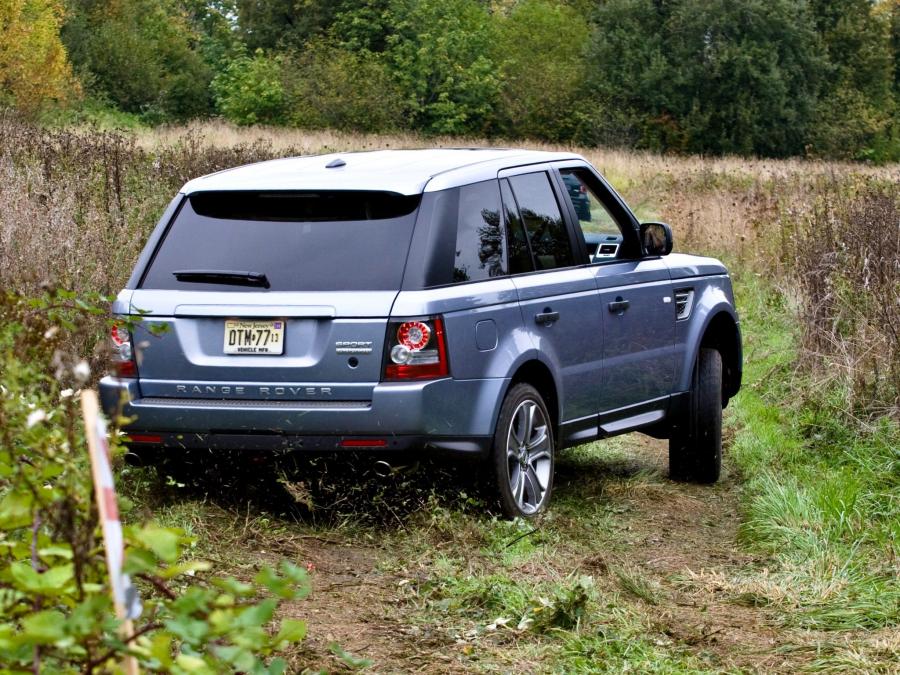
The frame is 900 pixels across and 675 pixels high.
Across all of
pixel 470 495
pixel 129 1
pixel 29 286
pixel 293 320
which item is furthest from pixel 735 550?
pixel 129 1

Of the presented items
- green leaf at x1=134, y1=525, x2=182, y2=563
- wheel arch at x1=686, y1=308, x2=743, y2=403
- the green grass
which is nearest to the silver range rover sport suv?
the green grass

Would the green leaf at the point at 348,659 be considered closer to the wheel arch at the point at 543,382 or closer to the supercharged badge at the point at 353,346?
the supercharged badge at the point at 353,346

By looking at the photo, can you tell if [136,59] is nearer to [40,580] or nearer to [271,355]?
[271,355]

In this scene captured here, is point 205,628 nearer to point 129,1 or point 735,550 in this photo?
point 735,550

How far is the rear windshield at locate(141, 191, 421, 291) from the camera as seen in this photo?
612cm

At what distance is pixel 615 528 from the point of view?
23.0 ft

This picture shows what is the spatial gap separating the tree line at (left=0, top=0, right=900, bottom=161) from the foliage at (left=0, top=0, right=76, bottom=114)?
7.14 m

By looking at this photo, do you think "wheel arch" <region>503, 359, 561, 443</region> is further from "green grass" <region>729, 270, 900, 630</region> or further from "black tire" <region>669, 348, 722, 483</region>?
"black tire" <region>669, 348, 722, 483</region>

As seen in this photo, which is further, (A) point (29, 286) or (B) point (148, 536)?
(A) point (29, 286)

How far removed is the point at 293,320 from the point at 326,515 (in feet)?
3.68

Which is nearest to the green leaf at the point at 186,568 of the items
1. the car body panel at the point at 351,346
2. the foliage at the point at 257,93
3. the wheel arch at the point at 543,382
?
the car body panel at the point at 351,346

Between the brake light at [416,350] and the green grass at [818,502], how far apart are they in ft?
5.16

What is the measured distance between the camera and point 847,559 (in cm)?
602

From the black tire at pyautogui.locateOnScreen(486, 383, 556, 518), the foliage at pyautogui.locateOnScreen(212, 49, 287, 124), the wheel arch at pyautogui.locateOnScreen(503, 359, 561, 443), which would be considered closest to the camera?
the black tire at pyautogui.locateOnScreen(486, 383, 556, 518)
